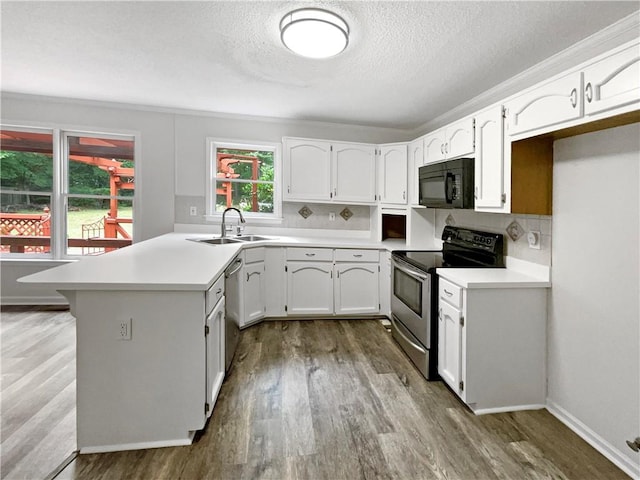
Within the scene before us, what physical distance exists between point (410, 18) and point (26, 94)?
12.9 feet

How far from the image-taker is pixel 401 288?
9.52 feet

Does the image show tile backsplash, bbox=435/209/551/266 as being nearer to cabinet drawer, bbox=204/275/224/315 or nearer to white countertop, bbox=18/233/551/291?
white countertop, bbox=18/233/551/291

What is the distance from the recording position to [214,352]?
1.93 m

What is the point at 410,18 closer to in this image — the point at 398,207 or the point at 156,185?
the point at 398,207

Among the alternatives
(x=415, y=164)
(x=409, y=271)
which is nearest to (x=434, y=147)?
(x=415, y=164)

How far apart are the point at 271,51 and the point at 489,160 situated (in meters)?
1.66

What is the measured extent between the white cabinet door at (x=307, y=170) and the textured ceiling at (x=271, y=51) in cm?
43

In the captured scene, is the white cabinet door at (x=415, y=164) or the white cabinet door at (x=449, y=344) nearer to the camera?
the white cabinet door at (x=449, y=344)

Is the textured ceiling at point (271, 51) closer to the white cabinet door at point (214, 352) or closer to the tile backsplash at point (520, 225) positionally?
the tile backsplash at point (520, 225)

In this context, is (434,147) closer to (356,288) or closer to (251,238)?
(356,288)

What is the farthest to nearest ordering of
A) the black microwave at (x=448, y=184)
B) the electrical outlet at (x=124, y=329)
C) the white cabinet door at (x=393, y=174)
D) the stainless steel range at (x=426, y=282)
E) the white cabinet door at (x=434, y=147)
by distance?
the white cabinet door at (x=393, y=174) < the white cabinet door at (x=434, y=147) < the black microwave at (x=448, y=184) < the stainless steel range at (x=426, y=282) < the electrical outlet at (x=124, y=329)

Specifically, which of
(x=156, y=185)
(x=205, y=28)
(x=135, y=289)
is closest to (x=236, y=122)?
(x=156, y=185)

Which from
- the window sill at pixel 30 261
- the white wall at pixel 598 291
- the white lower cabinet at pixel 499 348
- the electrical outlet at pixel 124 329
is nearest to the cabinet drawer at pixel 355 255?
the white lower cabinet at pixel 499 348

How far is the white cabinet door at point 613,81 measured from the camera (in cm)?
133
